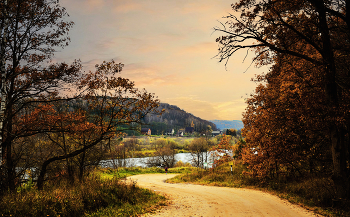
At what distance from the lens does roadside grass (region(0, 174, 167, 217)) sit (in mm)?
7035

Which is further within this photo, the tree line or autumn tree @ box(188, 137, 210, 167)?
autumn tree @ box(188, 137, 210, 167)

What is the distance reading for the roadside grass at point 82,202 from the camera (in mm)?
7035

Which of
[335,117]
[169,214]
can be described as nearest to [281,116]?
[335,117]

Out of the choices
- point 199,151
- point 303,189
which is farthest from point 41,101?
point 199,151

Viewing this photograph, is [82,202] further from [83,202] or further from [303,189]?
[303,189]

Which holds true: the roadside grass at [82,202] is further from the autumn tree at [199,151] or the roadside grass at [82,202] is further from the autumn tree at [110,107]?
the autumn tree at [199,151]

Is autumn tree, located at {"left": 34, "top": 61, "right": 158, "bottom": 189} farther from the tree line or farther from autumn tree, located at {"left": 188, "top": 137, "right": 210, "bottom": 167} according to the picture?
autumn tree, located at {"left": 188, "top": 137, "right": 210, "bottom": 167}

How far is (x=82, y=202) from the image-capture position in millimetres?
8383

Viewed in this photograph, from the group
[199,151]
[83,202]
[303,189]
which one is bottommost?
[199,151]

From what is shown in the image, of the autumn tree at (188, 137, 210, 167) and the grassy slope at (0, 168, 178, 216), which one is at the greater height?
the grassy slope at (0, 168, 178, 216)

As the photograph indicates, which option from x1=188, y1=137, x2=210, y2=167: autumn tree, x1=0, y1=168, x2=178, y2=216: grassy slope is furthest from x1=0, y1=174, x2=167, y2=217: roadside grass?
x1=188, y1=137, x2=210, y2=167: autumn tree

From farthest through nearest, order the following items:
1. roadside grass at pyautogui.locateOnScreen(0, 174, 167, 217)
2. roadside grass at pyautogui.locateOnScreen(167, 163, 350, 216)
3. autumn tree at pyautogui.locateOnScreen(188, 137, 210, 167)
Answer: autumn tree at pyautogui.locateOnScreen(188, 137, 210, 167)
roadside grass at pyautogui.locateOnScreen(167, 163, 350, 216)
roadside grass at pyautogui.locateOnScreen(0, 174, 167, 217)

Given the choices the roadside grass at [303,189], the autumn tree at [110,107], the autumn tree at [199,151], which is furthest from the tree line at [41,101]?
the autumn tree at [199,151]

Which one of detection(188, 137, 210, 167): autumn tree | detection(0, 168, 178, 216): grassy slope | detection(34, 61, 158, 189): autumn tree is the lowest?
detection(188, 137, 210, 167): autumn tree
